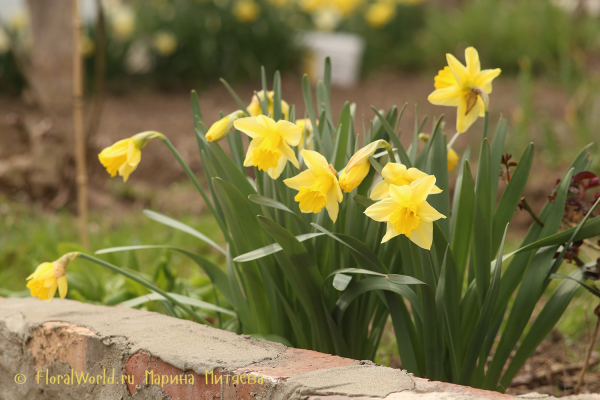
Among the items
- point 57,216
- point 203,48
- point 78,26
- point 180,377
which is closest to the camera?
point 180,377

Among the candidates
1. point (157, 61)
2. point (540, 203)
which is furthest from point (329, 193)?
point (157, 61)

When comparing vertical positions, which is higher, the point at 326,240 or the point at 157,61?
the point at 157,61

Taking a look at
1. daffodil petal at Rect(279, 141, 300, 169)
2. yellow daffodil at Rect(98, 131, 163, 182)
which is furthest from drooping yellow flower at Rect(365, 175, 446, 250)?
yellow daffodil at Rect(98, 131, 163, 182)

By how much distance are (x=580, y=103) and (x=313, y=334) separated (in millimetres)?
3437

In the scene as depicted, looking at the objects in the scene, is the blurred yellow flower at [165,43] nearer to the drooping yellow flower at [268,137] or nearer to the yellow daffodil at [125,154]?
the yellow daffodil at [125,154]

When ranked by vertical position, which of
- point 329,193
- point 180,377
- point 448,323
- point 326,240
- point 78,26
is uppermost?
point 78,26

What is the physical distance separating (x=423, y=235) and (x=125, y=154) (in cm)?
75

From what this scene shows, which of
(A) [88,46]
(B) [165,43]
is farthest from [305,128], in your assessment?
(B) [165,43]

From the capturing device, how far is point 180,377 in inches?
44.6

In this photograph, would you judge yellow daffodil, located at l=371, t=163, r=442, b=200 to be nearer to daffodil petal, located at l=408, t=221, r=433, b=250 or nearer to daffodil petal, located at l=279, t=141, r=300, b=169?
daffodil petal, located at l=408, t=221, r=433, b=250

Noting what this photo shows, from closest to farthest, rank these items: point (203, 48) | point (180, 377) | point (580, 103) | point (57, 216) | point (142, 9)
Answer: point (180, 377) < point (57, 216) < point (580, 103) < point (203, 48) < point (142, 9)

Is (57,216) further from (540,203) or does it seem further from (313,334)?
(540,203)

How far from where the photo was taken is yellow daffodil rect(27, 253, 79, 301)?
1.32 metres

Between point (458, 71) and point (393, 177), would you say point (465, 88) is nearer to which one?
point (458, 71)
